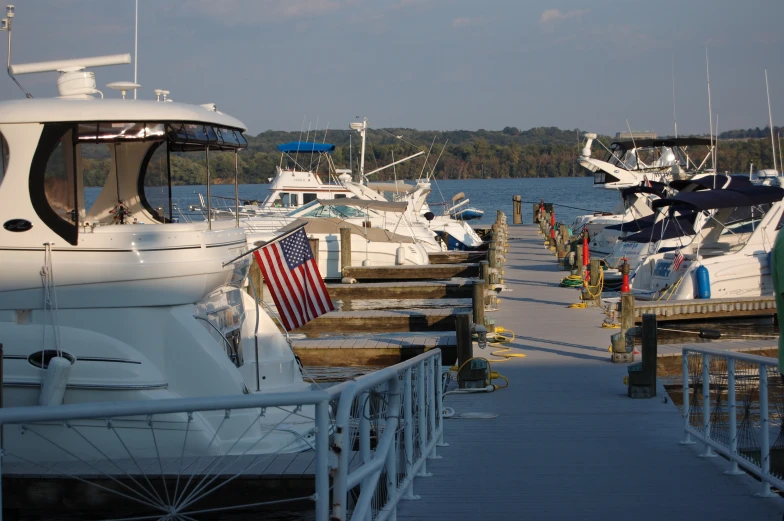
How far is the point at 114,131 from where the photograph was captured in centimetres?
895

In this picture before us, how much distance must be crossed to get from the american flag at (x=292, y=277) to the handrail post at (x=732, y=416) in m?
5.51

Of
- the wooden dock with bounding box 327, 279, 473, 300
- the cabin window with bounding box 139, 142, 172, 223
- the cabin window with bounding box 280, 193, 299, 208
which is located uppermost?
the cabin window with bounding box 280, 193, 299, 208

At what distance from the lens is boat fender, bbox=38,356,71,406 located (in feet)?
27.1

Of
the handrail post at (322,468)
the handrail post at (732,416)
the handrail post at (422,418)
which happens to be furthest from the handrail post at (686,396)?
the handrail post at (322,468)

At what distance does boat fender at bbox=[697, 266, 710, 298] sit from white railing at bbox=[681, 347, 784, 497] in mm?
11518

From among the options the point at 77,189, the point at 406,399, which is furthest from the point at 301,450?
the point at 77,189

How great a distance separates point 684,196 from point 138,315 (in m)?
16.3

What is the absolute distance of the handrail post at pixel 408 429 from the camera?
653cm

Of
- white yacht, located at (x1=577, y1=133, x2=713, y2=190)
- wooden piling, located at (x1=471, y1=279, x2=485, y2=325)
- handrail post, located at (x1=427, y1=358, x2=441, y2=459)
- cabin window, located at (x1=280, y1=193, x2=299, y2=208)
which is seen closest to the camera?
handrail post, located at (x1=427, y1=358, x2=441, y2=459)

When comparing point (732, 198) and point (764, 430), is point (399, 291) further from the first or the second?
point (764, 430)

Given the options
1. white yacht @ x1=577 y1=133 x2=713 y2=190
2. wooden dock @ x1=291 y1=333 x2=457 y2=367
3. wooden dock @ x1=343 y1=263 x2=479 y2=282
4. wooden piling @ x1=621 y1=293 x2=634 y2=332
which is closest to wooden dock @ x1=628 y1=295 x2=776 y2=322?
wooden piling @ x1=621 y1=293 x2=634 y2=332

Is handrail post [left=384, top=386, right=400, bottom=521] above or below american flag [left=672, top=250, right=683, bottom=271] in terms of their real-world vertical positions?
below

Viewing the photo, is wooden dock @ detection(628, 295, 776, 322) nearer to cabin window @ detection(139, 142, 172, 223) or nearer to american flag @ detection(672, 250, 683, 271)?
american flag @ detection(672, 250, 683, 271)

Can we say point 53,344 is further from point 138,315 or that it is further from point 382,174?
point 382,174
